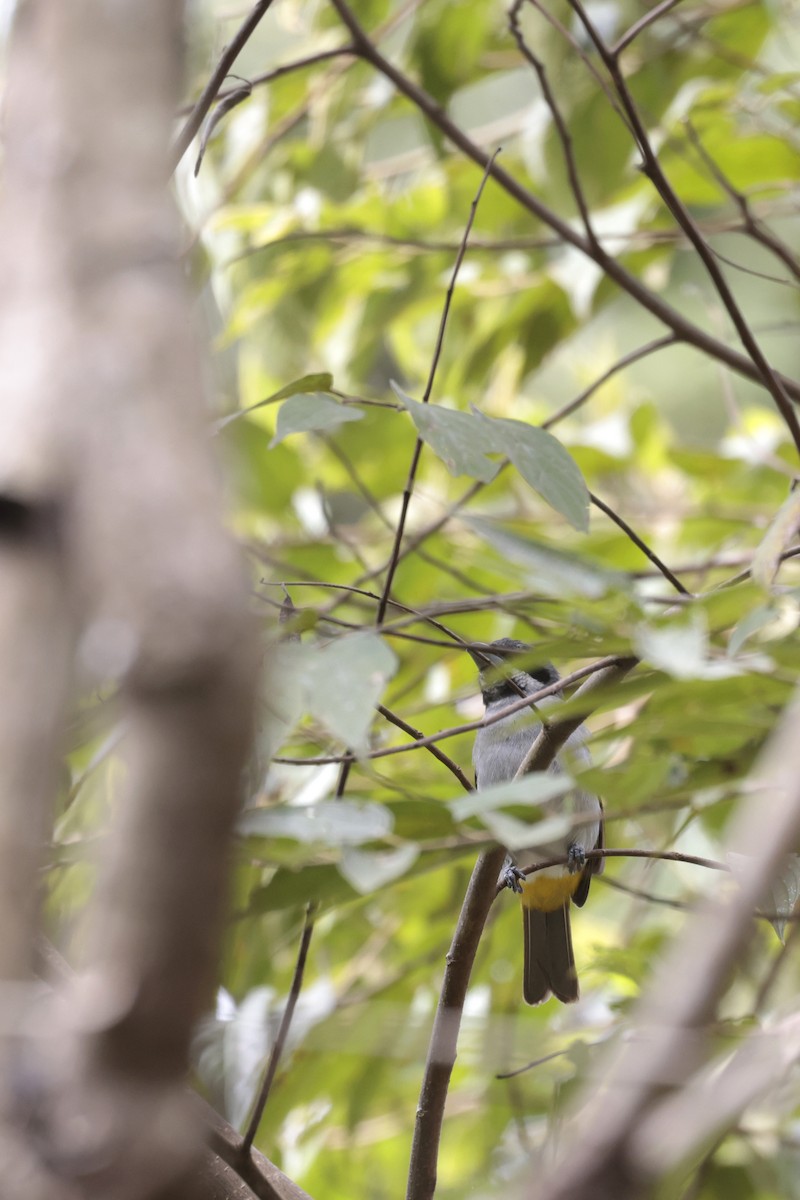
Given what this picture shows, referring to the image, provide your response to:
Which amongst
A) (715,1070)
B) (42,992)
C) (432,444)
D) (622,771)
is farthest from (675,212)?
(42,992)

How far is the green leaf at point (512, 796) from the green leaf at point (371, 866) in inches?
1.6

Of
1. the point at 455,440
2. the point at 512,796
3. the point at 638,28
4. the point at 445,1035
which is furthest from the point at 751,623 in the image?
the point at 638,28

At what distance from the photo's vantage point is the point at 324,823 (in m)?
0.77

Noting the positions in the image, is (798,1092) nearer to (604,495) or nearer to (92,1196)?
(92,1196)

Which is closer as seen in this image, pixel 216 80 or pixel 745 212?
pixel 216 80

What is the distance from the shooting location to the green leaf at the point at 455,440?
1.12 metres

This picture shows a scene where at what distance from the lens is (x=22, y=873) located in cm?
42

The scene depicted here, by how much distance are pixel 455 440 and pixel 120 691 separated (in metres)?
0.76

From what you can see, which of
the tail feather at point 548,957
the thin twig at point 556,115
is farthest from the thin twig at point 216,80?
the tail feather at point 548,957

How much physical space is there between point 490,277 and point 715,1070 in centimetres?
225

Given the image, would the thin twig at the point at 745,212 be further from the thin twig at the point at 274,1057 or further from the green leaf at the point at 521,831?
the green leaf at the point at 521,831

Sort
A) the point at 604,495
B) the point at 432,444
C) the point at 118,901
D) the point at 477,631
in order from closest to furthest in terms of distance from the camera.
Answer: the point at 118,901, the point at 432,444, the point at 477,631, the point at 604,495

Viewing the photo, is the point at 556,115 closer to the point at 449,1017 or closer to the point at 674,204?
the point at 674,204

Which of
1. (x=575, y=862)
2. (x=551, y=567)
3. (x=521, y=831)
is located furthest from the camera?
(x=575, y=862)
